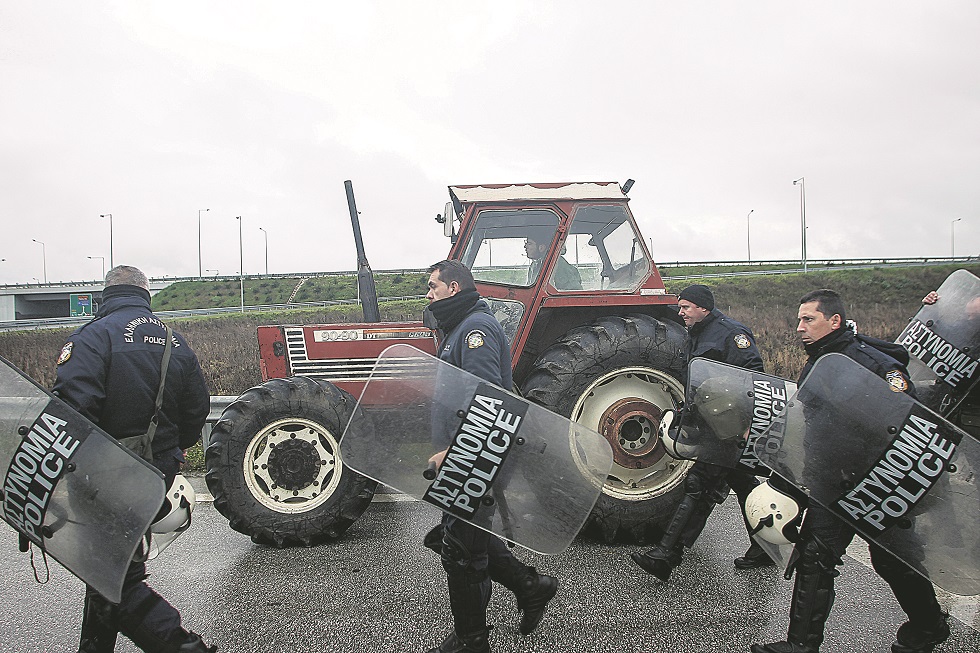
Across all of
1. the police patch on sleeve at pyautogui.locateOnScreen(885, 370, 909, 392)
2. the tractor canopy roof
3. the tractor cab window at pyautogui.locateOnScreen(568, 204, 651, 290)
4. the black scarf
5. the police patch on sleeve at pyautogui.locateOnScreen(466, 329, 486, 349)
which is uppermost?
the tractor canopy roof

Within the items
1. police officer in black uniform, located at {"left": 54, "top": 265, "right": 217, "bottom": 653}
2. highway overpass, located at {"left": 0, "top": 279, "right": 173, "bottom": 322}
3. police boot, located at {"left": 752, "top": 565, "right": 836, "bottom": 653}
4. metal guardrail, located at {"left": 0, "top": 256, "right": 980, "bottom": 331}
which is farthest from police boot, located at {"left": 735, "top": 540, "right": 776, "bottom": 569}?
highway overpass, located at {"left": 0, "top": 279, "right": 173, "bottom": 322}

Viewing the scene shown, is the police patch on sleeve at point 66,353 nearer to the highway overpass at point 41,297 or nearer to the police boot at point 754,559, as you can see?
the police boot at point 754,559

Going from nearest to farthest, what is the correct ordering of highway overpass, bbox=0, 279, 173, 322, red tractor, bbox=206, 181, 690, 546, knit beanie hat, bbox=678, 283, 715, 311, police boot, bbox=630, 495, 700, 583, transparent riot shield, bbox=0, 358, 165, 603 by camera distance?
1. transparent riot shield, bbox=0, 358, 165, 603
2. police boot, bbox=630, 495, 700, 583
3. knit beanie hat, bbox=678, 283, 715, 311
4. red tractor, bbox=206, 181, 690, 546
5. highway overpass, bbox=0, 279, 173, 322

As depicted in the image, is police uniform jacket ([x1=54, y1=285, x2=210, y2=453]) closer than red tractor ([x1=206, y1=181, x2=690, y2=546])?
Yes

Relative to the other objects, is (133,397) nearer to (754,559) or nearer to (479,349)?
(479,349)

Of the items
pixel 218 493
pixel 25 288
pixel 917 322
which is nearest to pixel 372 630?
pixel 218 493

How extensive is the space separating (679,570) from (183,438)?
2.75 metres

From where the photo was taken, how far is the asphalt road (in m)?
2.80

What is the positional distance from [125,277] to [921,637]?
12.4ft

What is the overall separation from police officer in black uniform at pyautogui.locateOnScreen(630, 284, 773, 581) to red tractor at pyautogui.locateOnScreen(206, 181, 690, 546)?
1.20 feet

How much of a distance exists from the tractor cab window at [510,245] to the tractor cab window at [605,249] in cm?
18

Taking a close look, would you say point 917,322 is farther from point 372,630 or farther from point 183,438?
point 183,438

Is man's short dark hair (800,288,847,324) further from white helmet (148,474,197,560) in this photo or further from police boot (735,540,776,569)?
white helmet (148,474,197,560)

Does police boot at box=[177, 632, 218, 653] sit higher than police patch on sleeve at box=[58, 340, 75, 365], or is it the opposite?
police patch on sleeve at box=[58, 340, 75, 365]
